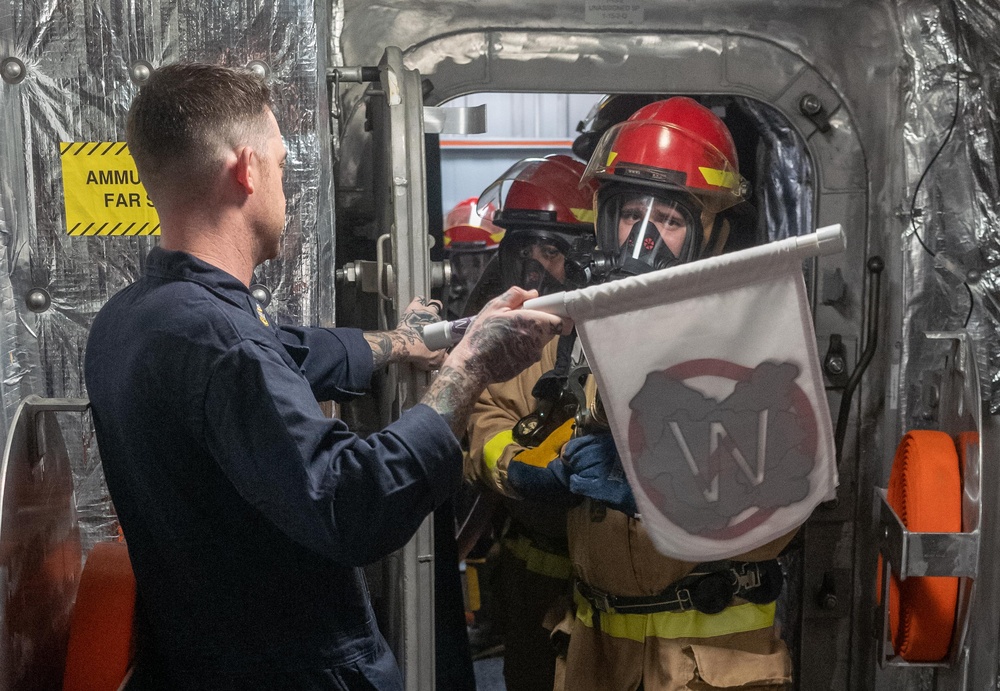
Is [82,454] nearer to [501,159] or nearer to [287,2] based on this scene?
[287,2]

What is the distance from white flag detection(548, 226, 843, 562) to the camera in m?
2.04

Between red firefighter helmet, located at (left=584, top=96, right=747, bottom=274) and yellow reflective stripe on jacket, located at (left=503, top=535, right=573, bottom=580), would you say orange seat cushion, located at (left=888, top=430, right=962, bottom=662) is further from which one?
yellow reflective stripe on jacket, located at (left=503, top=535, right=573, bottom=580)

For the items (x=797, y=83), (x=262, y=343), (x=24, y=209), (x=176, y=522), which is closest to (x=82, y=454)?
(x=24, y=209)

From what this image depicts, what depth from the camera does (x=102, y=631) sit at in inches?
75.6

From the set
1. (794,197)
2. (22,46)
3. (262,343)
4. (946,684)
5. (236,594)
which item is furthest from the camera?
(794,197)

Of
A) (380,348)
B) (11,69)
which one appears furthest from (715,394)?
(11,69)

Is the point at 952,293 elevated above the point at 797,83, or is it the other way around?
the point at 797,83

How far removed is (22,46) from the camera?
8.00ft

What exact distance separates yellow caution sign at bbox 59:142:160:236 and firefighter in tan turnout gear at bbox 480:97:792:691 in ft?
4.00

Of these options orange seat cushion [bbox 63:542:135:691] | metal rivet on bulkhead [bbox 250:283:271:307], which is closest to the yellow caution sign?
metal rivet on bulkhead [bbox 250:283:271:307]

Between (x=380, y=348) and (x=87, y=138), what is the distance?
89 centimetres

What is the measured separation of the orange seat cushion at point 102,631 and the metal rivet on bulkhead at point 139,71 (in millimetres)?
1181

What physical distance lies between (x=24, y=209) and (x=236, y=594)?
47.7 inches

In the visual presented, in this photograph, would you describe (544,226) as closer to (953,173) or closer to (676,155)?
(676,155)
